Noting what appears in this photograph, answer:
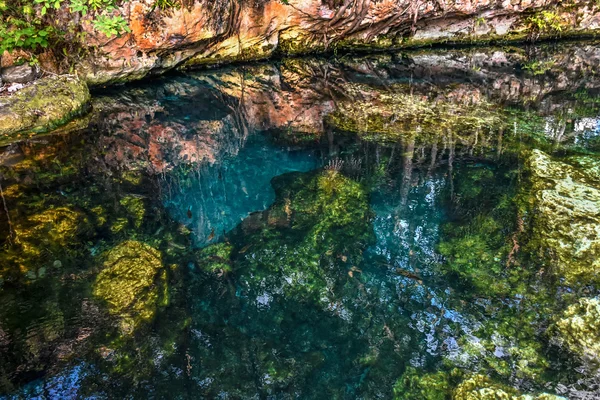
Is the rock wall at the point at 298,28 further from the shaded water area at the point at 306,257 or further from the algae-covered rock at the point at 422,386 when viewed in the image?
the algae-covered rock at the point at 422,386

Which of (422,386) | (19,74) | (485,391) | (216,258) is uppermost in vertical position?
(19,74)

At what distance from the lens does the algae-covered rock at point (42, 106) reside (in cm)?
716

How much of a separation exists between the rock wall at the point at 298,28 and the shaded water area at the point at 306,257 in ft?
8.58

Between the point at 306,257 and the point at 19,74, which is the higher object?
the point at 19,74

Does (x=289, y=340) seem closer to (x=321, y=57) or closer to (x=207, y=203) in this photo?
(x=207, y=203)

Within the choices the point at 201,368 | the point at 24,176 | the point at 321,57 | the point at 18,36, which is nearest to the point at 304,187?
the point at 201,368

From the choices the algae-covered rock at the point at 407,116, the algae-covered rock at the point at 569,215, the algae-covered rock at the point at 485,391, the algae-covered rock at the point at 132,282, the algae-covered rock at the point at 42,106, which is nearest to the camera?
the algae-covered rock at the point at 485,391

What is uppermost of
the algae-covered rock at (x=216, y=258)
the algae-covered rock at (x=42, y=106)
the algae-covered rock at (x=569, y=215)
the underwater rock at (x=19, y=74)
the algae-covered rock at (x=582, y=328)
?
the underwater rock at (x=19, y=74)

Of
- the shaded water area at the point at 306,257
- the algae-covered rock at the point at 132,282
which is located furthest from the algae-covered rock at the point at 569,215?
the algae-covered rock at the point at 132,282

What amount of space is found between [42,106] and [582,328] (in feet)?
28.0

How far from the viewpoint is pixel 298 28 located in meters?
12.6

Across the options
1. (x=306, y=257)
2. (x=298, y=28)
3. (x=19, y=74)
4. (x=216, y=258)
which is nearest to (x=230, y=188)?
(x=216, y=258)

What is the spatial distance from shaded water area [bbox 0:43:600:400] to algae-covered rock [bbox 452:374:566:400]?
1 cm

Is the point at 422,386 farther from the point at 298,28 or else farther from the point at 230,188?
the point at 298,28
